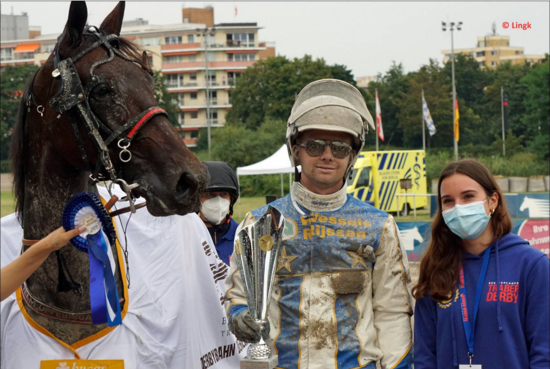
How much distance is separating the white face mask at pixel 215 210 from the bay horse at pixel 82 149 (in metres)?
2.31

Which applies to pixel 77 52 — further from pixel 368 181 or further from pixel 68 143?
pixel 368 181

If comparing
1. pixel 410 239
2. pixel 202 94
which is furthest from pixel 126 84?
pixel 202 94

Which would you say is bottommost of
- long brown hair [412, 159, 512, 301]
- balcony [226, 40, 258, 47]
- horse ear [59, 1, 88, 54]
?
long brown hair [412, 159, 512, 301]

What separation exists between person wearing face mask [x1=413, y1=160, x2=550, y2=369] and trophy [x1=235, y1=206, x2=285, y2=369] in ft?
2.70

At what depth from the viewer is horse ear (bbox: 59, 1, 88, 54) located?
10.7 feet

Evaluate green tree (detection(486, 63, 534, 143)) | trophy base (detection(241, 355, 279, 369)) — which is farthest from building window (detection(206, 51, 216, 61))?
trophy base (detection(241, 355, 279, 369))

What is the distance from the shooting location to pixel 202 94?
112125 millimetres

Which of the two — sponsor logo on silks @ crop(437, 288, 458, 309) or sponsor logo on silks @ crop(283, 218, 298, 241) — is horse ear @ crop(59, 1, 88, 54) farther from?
sponsor logo on silks @ crop(437, 288, 458, 309)

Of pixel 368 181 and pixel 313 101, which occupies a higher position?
pixel 313 101

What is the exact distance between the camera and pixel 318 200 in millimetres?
3564

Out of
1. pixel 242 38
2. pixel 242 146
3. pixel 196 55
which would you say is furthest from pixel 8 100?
pixel 242 38

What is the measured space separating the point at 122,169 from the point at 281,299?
0.96m

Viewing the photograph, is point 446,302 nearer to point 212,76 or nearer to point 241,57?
point 212,76

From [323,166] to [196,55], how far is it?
115 m
